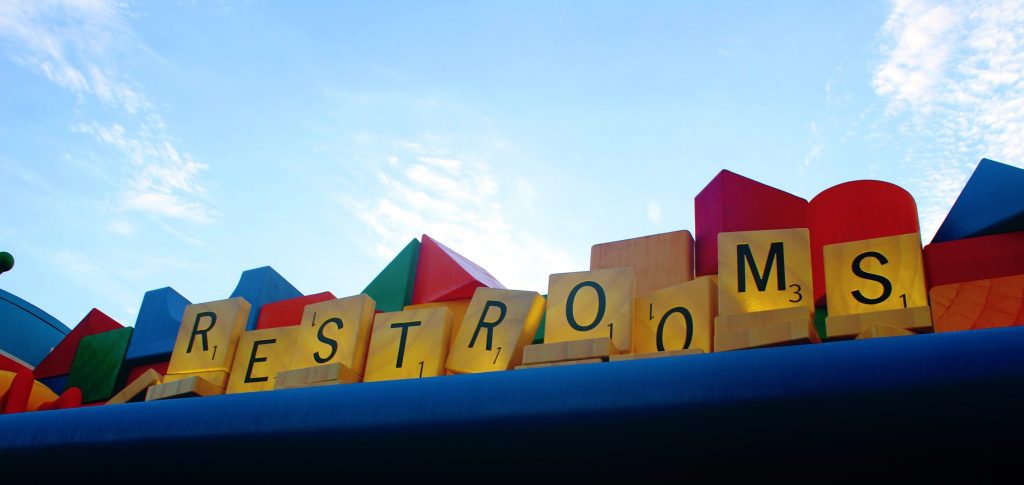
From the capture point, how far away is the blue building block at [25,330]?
13852mm

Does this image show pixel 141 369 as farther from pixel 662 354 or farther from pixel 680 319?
pixel 662 354

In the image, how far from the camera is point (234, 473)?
6.97 m

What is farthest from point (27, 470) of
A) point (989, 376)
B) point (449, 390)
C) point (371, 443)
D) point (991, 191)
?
point (991, 191)

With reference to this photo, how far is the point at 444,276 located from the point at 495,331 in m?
2.00

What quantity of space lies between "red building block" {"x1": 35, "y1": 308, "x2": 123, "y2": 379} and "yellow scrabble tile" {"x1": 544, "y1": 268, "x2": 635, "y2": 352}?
23.0ft

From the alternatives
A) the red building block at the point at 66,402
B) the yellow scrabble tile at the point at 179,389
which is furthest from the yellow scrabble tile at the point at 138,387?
the red building block at the point at 66,402

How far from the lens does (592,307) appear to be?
745 cm

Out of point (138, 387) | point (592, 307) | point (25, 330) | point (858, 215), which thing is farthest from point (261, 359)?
point (25, 330)

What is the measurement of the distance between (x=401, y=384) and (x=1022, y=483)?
3.75 m

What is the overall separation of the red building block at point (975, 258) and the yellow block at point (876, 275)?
0.65m

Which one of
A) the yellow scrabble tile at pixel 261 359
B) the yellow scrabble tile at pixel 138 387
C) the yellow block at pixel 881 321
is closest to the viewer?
the yellow block at pixel 881 321

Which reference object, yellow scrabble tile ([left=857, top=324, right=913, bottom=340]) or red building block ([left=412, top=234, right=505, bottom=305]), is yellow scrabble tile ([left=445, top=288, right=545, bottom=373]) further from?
yellow scrabble tile ([left=857, top=324, right=913, bottom=340])

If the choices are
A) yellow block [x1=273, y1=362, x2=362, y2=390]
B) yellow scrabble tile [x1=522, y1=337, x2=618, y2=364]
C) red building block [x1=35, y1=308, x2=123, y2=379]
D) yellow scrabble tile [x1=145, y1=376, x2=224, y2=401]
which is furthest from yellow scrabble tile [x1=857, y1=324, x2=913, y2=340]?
red building block [x1=35, y1=308, x2=123, y2=379]

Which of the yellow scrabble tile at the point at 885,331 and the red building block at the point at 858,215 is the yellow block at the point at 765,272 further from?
the red building block at the point at 858,215
